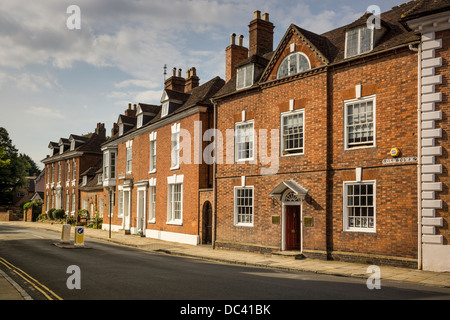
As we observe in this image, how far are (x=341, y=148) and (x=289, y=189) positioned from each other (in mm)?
3177

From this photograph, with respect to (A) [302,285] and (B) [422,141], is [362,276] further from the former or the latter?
(B) [422,141]

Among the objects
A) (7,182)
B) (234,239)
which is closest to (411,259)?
(234,239)

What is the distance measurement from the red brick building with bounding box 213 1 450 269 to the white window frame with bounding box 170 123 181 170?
510cm

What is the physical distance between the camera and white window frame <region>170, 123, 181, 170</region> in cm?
2727

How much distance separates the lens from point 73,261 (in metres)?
16.3

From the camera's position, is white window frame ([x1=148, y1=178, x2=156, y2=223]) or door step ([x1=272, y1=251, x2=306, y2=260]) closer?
door step ([x1=272, y1=251, x2=306, y2=260])

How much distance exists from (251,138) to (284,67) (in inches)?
158

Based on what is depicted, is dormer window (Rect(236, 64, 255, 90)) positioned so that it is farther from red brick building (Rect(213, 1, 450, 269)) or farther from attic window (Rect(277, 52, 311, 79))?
attic window (Rect(277, 52, 311, 79))

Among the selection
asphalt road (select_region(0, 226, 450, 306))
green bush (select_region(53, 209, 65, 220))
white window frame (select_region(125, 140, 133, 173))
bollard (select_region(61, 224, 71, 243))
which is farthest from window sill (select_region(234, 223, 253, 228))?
green bush (select_region(53, 209, 65, 220))

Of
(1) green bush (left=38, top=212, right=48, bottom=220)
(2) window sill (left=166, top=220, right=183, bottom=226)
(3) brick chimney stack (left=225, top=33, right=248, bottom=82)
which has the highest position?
(3) brick chimney stack (left=225, top=33, right=248, bottom=82)

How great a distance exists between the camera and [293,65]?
19453 millimetres

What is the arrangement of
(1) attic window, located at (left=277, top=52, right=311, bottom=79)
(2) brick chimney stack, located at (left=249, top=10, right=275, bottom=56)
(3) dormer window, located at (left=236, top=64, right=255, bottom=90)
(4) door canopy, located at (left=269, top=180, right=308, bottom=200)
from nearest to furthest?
(4) door canopy, located at (left=269, top=180, right=308, bottom=200) → (1) attic window, located at (left=277, top=52, right=311, bottom=79) → (3) dormer window, located at (left=236, top=64, right=255, bottom=90) → (2) brick chimney stack, located at (left=249, top=10, right=275, bottom=56)

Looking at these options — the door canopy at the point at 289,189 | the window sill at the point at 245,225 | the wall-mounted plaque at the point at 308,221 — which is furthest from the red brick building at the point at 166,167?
the wall-mounted plaque at the point at 308,221

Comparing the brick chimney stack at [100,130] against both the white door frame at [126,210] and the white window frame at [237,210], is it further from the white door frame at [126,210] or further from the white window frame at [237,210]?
the white window frame at [237,210]
